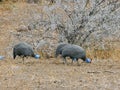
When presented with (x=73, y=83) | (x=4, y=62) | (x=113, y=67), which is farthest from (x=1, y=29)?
(x=73, y=83)

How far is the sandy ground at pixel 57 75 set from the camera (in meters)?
7.41

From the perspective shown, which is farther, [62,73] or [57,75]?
[62,73]

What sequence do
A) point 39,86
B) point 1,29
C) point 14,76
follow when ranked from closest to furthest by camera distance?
point 39,86 → point 14,76 → point 1,29

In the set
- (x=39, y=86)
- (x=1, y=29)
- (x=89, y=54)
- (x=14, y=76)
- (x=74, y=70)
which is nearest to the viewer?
(x=39, y=86)

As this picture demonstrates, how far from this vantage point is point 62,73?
27.7 feet

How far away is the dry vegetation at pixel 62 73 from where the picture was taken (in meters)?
7.43

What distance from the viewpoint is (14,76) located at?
26.7 ft

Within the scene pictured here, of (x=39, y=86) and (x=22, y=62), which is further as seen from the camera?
(x=22, y=62)

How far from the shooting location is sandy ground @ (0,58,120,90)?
24.3 ft

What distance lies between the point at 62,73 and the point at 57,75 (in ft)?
0.64

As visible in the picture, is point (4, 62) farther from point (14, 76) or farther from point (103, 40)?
point (103, 40)

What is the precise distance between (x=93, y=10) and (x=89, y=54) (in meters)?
1.08

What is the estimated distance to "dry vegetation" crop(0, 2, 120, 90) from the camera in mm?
7434

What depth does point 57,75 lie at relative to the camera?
8266mm
